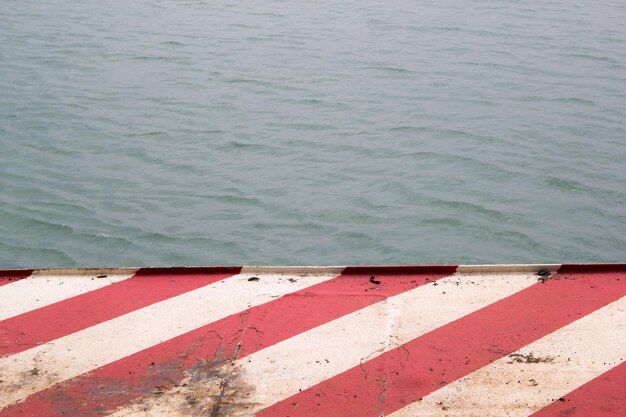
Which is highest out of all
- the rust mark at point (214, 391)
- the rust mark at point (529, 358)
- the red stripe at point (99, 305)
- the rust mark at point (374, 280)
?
the rust mark at point (374, 280)

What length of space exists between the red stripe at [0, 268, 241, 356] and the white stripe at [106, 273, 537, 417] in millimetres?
498

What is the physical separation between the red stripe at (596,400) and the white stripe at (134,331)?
0.97m

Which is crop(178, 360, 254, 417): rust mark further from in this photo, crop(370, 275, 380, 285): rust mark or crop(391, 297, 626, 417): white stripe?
crop(370, 275, 380, 285): rust mark

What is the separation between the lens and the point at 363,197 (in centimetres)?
442

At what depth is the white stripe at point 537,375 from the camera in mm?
2180

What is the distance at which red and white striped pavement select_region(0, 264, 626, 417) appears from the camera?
7.34 ft

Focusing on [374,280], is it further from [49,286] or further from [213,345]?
[49,286]

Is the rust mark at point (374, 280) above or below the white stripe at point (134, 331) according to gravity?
above

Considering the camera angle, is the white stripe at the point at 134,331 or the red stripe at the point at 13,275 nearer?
the white stripe at the point at 134,331

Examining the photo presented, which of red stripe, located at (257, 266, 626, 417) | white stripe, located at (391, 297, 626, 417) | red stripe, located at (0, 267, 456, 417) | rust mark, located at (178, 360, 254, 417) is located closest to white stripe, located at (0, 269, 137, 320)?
red stripe, located at (0, 267, 456, 417)

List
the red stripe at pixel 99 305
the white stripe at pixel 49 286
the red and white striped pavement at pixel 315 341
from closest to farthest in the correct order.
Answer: the red and white striped pavement at pixel 315 341
the red stripe at pixel 99 305
the white stripe at pixel 49 286

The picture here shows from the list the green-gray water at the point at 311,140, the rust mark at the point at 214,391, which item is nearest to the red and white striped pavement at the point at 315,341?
the rust mark at the point at 214,391

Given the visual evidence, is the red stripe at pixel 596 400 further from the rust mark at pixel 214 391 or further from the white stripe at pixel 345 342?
the rust mark at pixel 214 391

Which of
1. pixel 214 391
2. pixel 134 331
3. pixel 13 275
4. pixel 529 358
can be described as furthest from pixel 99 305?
pixel 529 358
